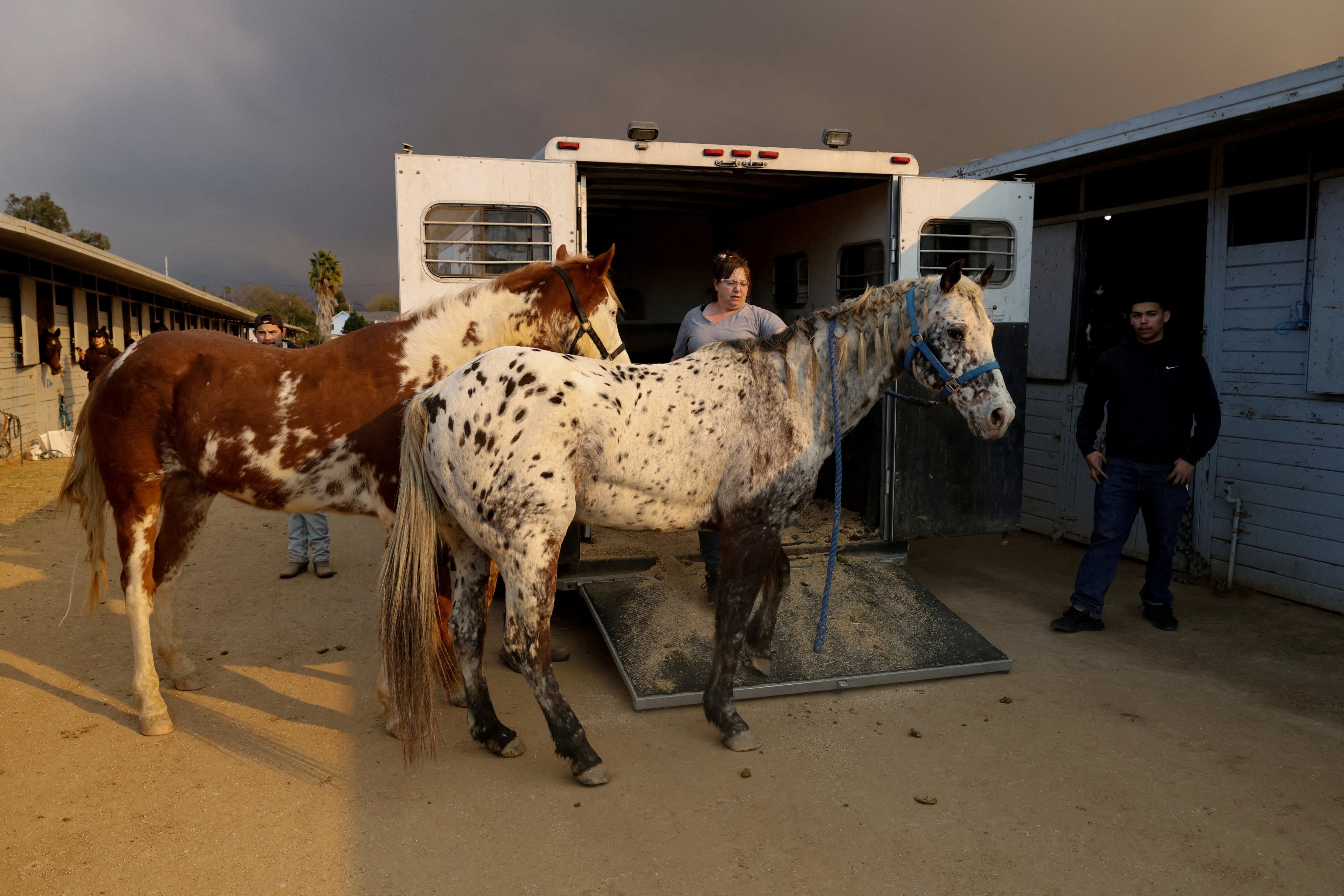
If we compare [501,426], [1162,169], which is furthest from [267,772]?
[1162,169]

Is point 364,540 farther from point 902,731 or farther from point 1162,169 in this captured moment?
point 1162,169

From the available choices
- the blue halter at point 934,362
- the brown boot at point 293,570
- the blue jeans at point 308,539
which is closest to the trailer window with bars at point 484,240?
the blue halter at point 934,362

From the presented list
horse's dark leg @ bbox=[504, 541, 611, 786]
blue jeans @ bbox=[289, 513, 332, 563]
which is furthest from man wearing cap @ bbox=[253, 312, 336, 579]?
horse's dark leg @ bbox=[504, 541, 611, 786]

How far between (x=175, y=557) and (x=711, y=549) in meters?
2.79

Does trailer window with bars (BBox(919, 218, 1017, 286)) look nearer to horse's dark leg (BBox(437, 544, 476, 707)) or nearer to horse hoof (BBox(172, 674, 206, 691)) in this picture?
horse's dark leg (BBox(437, 544, 476, 707))

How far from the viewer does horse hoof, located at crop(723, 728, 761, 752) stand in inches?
131

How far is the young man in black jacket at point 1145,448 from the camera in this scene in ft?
15.2

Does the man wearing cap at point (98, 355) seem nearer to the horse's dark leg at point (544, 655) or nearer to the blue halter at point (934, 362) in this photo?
the horse's dark leg at point (544, 655)

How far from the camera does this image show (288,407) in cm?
334

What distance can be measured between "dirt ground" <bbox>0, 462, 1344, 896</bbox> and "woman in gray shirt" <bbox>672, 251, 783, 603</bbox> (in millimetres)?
1366

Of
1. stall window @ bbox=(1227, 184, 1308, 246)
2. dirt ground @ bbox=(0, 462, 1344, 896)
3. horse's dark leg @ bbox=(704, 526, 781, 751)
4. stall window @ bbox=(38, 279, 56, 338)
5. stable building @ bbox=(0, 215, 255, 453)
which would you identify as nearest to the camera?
dirt ground @ bbox=(0, 462, 1344, 896)

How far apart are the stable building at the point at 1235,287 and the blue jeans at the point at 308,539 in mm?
6043

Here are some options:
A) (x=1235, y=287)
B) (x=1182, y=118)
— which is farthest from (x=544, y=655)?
(x=1235, y=287)

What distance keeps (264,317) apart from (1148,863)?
6.71 meters
